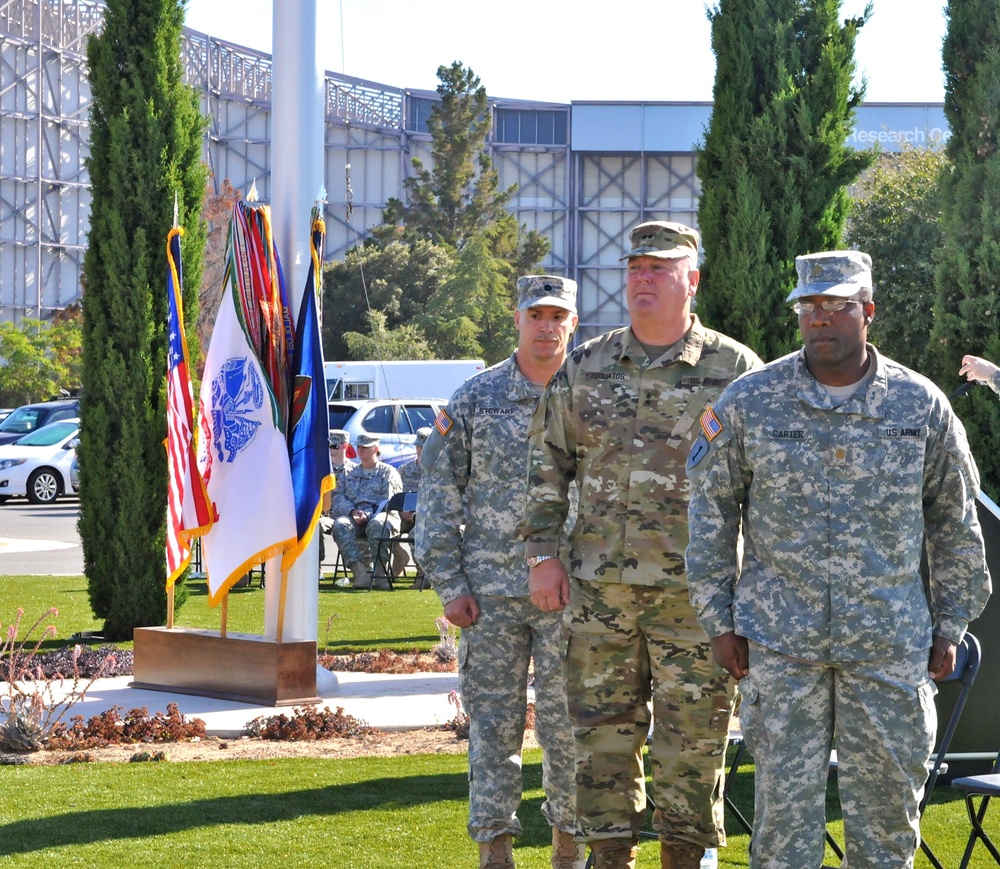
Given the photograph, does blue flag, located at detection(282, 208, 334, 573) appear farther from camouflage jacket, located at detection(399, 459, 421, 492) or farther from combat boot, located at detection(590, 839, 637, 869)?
camouflage jacket, located at detection(399, 459, 421, 492)

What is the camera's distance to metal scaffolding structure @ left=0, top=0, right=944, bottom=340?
50.9 m

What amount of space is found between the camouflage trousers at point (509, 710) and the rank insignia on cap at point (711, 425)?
1.14 m

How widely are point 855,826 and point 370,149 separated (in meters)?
57.7

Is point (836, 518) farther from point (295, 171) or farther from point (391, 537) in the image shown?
point (391, 537)

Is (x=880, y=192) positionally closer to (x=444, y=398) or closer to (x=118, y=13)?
(x=444, y=398)

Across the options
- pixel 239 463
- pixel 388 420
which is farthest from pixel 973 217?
Result: pixel 388 420

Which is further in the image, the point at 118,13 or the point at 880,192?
the point at 880,192

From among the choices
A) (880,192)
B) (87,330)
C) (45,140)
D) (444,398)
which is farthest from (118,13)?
(45,140)

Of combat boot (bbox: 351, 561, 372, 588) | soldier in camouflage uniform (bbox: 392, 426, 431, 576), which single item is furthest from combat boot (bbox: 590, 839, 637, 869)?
combat boot (bbox: 351, 561, 372, 588)

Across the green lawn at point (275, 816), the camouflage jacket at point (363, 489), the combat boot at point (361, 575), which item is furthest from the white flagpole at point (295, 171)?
the camouflage jacket at point (363, 489)

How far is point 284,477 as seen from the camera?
8711 millimetres

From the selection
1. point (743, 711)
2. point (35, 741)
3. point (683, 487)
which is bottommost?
point (35, 741)

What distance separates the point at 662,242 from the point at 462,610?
5.00ft

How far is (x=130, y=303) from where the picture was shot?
1165cm
